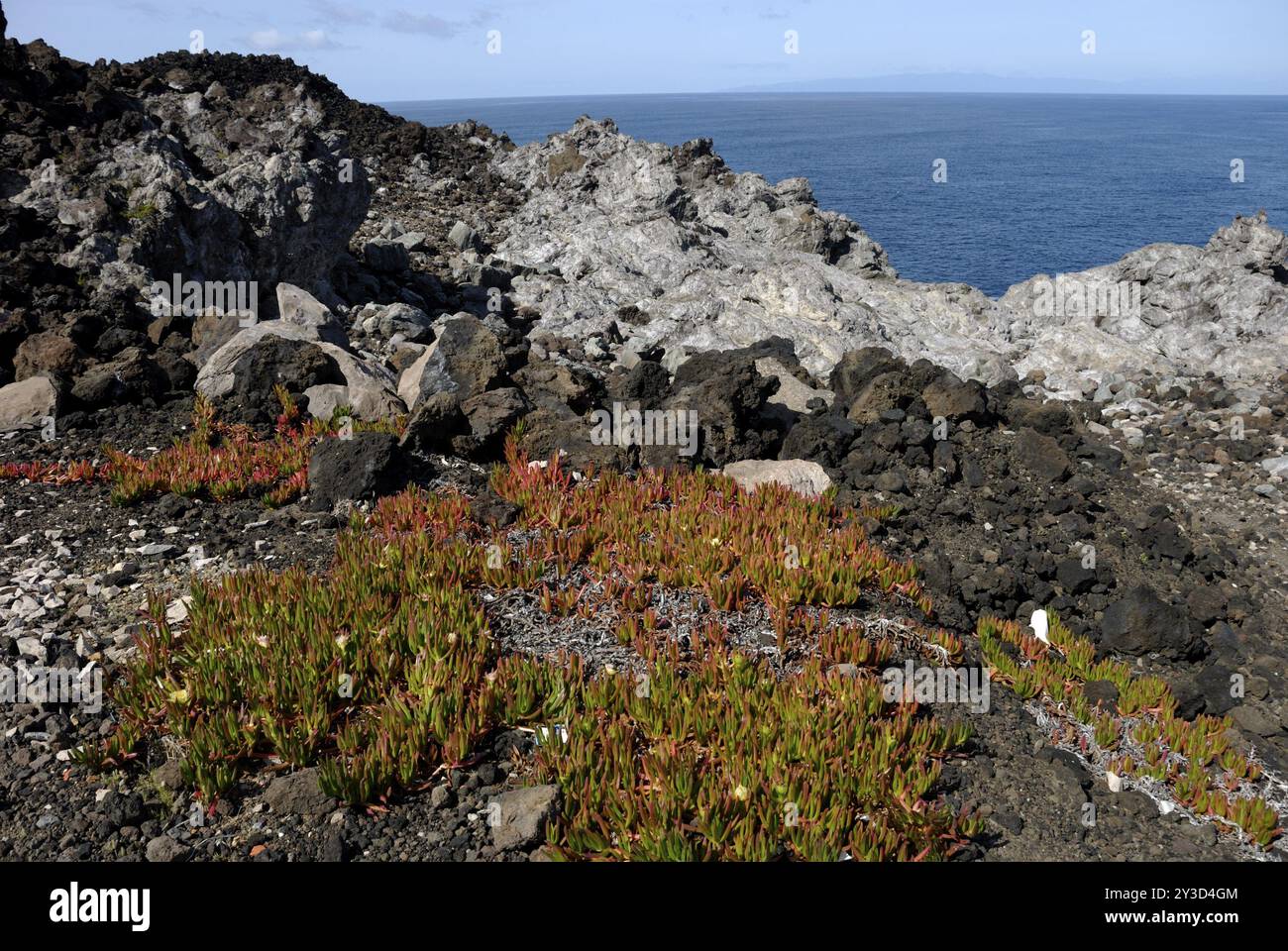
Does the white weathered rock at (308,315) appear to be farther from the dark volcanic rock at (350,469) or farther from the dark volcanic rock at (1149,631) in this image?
the dark volcanic rock at (1149,631)

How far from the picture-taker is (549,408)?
1324 centimetres

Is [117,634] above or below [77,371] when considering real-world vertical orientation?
below

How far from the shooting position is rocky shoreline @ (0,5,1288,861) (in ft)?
21.2

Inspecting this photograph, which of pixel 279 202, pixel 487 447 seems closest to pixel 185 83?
pixel 279 202

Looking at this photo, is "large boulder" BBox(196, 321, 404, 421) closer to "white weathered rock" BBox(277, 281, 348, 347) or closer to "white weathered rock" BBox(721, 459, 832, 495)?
"white weathered rock" BBox(277, 281, 348, 347)

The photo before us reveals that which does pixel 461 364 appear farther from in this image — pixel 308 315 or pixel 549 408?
pixel 308 315

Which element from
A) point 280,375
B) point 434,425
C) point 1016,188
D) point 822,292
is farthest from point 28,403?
point 1016,188

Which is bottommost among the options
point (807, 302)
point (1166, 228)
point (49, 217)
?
point (807, 302)

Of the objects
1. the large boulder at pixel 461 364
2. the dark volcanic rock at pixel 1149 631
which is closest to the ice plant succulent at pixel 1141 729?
the dark volcanic rock at pixel 1149 631

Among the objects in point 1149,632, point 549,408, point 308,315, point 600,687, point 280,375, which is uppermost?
point 308,315

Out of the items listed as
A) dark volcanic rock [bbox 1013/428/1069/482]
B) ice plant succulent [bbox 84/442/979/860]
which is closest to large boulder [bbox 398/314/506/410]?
ice plant succulent [bbox 84/442/979/860]

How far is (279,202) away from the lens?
19.0 m
